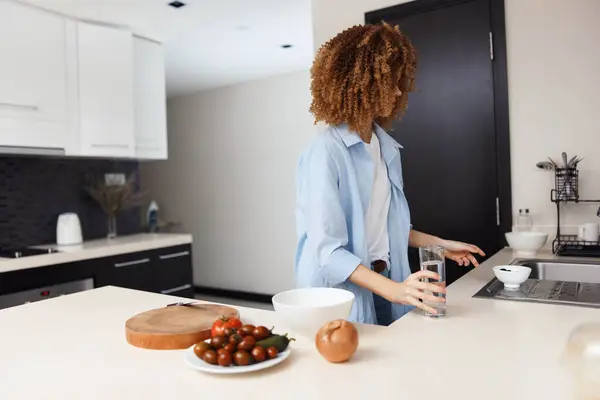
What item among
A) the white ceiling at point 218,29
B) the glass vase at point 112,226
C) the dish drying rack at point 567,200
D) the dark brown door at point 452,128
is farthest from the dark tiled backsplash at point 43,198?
the dish drying rack at point 567,200

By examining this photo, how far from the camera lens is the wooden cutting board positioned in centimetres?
112

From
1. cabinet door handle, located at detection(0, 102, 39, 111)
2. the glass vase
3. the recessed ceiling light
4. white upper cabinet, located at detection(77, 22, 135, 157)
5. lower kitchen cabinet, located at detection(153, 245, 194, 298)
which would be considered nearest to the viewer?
cabinet door handle, located at detection(0, 102, 39, 111)

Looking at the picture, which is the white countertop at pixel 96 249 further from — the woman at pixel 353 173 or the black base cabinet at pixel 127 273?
the woman at pixel 353 173

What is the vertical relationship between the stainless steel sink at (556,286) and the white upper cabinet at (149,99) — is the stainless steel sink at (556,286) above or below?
below

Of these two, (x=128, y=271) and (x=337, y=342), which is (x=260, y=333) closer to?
(x=337, y=342)

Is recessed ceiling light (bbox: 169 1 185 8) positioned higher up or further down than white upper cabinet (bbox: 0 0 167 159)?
higher up

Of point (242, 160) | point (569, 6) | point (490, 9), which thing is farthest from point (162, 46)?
point (569, 6)

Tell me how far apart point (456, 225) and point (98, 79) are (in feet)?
7.88

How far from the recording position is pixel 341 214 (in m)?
1.35

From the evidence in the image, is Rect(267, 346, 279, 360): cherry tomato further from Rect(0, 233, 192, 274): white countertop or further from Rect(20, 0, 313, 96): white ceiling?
Rect(20, 0, 313, 96): white ceiling

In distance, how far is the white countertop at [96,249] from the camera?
109 inches

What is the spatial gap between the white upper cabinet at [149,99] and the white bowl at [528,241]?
2588mm

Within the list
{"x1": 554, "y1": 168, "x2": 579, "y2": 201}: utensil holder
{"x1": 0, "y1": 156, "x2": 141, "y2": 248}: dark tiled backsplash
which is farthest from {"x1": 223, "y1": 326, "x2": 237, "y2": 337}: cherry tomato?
{"x1": 0, "y1": 156, "x2": 141, "y2": 248}: dark tiled backsplash

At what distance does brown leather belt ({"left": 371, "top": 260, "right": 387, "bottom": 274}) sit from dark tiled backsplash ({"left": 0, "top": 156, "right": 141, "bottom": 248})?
273 centimetres
